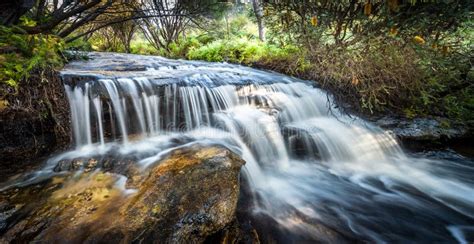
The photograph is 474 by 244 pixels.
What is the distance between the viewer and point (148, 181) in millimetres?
3029

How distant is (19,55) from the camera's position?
4.17m

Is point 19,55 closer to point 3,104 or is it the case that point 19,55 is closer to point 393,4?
point 3,104

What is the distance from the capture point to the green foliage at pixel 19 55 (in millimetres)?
3556

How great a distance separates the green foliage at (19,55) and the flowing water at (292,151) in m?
0.57

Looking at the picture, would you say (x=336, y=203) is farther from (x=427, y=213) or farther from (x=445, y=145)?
(x=445, y=145)

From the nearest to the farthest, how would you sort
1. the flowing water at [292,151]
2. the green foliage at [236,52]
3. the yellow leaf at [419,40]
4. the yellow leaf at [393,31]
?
1. the flowing water at [292,151]
2. the yellow leaf at [393,31]
3. the yellow leaf at [419,40]
4. the green foliage at [236,52]

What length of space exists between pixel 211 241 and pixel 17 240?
1658 millimetres

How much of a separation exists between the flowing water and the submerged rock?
681 millimetres

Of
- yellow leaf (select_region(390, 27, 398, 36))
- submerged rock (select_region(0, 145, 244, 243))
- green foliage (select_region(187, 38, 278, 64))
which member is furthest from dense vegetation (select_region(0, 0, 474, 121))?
green foliage (select_region(187, 38, 278, 64))

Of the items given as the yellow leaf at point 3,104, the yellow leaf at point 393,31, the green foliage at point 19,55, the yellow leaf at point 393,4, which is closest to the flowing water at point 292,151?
the green foliage at point 19,55

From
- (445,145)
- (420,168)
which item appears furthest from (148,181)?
(445,145)

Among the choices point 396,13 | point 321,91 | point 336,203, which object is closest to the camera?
point 336,203

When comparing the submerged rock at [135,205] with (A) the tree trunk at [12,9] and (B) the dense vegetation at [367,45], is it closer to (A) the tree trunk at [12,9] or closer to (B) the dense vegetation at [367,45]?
(B) the dense vegetation at [367,45]

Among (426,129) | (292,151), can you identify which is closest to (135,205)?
(292,151)
